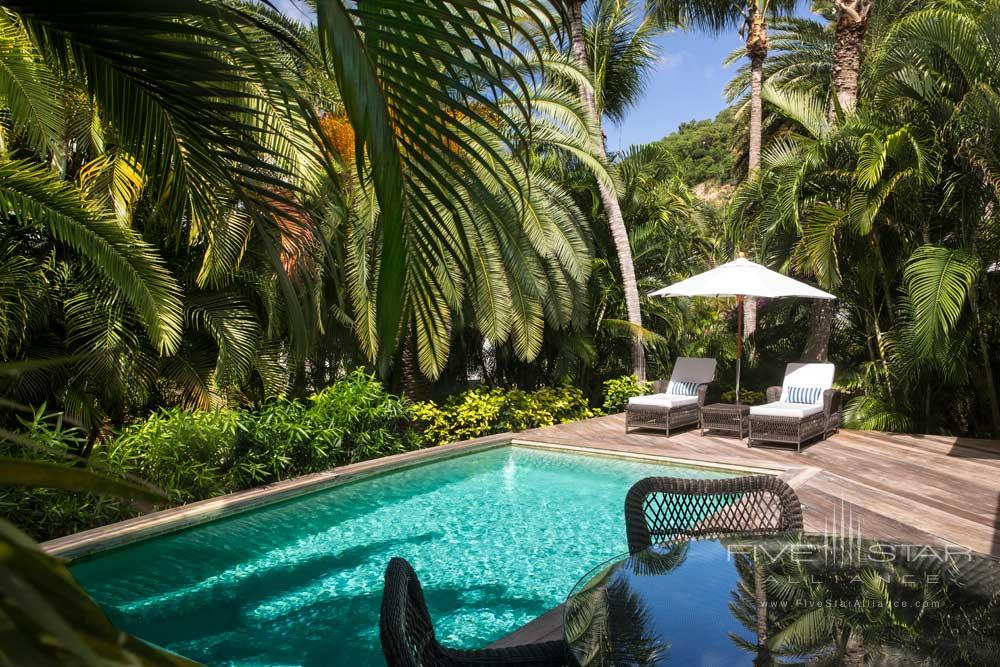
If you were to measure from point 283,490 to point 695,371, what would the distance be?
21.9 feet

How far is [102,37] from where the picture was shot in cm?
161

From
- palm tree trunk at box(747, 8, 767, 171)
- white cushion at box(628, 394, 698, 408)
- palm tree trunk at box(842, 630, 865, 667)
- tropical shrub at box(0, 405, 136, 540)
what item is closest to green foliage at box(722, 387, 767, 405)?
white cushion at box(628, 394, 698, 408)

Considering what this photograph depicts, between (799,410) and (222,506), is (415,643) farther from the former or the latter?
(799,410)

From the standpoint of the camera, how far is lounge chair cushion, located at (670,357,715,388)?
10555 mm

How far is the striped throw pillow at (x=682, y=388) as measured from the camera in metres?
10.5

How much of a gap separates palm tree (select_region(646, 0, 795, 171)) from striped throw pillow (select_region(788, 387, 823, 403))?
5771 mm

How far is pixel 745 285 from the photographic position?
9.18 metres

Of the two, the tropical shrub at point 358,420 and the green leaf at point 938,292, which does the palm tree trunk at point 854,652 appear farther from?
the green leaf at point 938,292

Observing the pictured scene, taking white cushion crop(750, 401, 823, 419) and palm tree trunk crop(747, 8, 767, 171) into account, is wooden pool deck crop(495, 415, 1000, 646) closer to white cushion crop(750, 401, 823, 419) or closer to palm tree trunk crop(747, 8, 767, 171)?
white cushion crop(750, 401, 823, 419)

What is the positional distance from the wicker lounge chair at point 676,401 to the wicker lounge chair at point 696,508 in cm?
593

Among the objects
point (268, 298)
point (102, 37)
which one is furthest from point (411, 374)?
point (102, 37)

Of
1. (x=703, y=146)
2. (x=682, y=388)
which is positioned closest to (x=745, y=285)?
(x=682, y=388)

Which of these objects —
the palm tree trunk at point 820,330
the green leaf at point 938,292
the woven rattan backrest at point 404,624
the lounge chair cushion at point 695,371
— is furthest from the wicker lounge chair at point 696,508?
the palm tree trunk at point 820,330

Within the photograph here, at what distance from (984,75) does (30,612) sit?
938 cm
